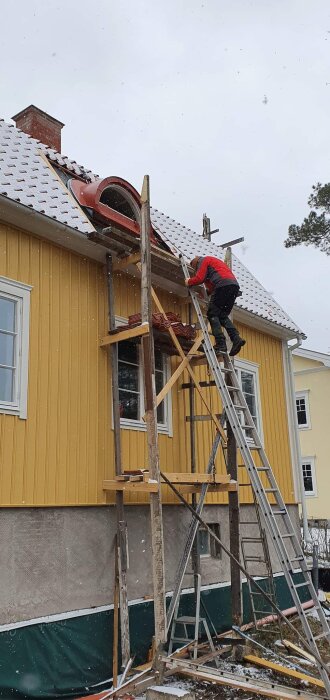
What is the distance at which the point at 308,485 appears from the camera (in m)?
25.2

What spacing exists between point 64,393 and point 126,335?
108cm

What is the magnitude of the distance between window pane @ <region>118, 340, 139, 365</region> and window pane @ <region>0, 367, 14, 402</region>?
6.75 feet

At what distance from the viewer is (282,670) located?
7.30 m

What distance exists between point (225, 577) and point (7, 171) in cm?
704

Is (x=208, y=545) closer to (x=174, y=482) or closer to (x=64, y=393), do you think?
(x=174, y=482)

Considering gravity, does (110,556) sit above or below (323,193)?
below

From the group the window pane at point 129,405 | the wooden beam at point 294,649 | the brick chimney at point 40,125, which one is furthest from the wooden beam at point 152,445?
the brick chimney at point 40,125

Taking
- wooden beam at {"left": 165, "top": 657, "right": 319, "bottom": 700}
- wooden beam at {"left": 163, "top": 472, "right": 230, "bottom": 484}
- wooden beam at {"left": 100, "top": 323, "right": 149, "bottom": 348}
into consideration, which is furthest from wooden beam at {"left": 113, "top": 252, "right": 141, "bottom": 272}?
wooden beam at {"left": 165, "top": 657, "right": 319, "bottom": 700}

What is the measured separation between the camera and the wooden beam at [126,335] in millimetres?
7500

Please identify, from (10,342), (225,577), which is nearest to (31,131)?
(10,342)

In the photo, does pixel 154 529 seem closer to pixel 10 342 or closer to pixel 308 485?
pixel 10 342

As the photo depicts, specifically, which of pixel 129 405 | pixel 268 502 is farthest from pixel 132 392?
pixel 268 502

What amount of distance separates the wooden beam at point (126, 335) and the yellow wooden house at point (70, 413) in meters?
0.13

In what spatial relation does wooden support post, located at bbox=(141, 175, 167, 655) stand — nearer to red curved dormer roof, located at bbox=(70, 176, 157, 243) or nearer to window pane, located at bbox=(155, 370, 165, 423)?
red curved dormer roof, located at bbox=(70, 176, 157, 243)
